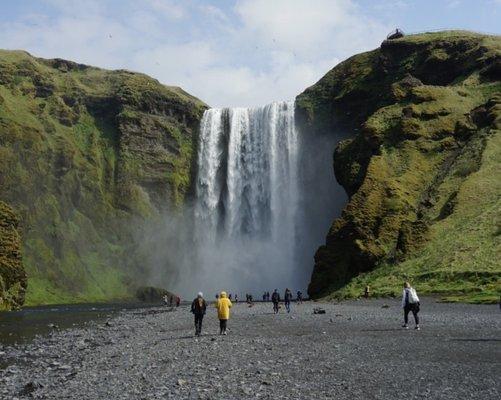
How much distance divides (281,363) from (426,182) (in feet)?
159

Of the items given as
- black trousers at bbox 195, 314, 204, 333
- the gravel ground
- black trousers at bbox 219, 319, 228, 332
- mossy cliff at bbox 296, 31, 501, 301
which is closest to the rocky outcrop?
mossy cliff at bbox 296, 31, 501, 301

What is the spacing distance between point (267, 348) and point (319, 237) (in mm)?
66156

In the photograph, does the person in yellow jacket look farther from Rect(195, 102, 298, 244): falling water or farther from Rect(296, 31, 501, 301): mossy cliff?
Rect(195, 102, 298, 244): falling water

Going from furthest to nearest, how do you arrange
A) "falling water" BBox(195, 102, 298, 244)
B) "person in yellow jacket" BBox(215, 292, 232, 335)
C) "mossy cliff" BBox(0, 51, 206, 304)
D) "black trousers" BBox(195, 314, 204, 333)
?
"falling water" BBox(195, 102, 298, 244) < "mossy cliff" BBox(0, 51, 206, 304) < "black trousers" BBox(195, 314, 204, 333) < "person in yellow jacket" BBox(215, 292, 232, 335)

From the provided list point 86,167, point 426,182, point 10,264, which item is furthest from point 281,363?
point 86,167

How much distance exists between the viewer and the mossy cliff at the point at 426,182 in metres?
46.6

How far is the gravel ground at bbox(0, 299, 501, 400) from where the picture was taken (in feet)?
42.9

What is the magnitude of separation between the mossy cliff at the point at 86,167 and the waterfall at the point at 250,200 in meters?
8.52

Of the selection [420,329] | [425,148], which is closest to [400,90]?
[425,148]

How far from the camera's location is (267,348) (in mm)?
20641

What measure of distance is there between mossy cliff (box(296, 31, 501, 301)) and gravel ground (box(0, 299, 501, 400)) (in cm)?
1613

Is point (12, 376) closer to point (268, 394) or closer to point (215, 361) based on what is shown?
point (215, 361)

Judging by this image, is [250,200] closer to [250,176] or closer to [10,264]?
[250,176]

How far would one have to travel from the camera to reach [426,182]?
61.4m
